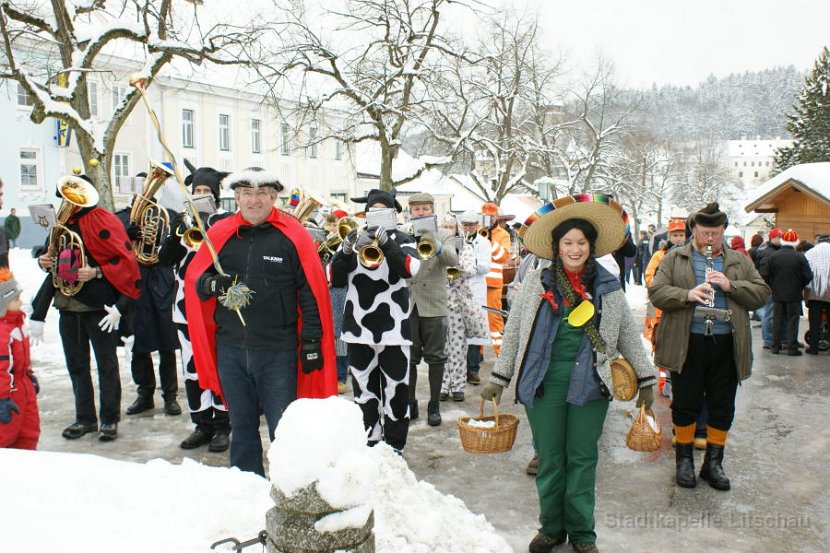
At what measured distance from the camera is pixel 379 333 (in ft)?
16.7

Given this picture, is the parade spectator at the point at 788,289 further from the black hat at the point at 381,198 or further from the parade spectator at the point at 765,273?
the black hat at the point at 381,198

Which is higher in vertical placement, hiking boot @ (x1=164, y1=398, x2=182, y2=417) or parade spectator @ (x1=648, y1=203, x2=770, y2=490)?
parade spectator @ (x1=648, y1=203, x2=770, y2=490)

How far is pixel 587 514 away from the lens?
3855 millimetres

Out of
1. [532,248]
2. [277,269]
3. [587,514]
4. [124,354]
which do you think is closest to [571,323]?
[532,248]

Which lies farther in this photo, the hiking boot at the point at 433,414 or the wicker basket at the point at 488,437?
the hiking boot at the point at 433,414

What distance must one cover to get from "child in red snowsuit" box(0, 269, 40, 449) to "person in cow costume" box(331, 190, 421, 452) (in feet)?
7.24

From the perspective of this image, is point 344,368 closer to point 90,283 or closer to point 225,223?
point 90,283

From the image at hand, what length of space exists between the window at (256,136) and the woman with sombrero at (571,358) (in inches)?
1396

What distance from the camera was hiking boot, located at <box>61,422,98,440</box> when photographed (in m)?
5.86

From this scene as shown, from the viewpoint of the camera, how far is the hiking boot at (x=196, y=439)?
18.6ft

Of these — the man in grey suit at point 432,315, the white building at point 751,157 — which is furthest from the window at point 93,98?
the white building at point 751,157

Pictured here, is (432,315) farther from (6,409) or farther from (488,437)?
(6,409)

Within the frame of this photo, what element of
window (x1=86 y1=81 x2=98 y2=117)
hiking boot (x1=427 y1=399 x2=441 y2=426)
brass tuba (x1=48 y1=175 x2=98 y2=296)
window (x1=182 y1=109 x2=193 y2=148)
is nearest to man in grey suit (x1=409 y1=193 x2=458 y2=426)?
hiking boot (x1=427 y1=399 x2=441 y2=426)

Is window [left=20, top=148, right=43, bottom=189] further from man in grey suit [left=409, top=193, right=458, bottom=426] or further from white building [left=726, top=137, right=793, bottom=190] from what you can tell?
white building [left=726, top=137, right=793, bottom=190]
